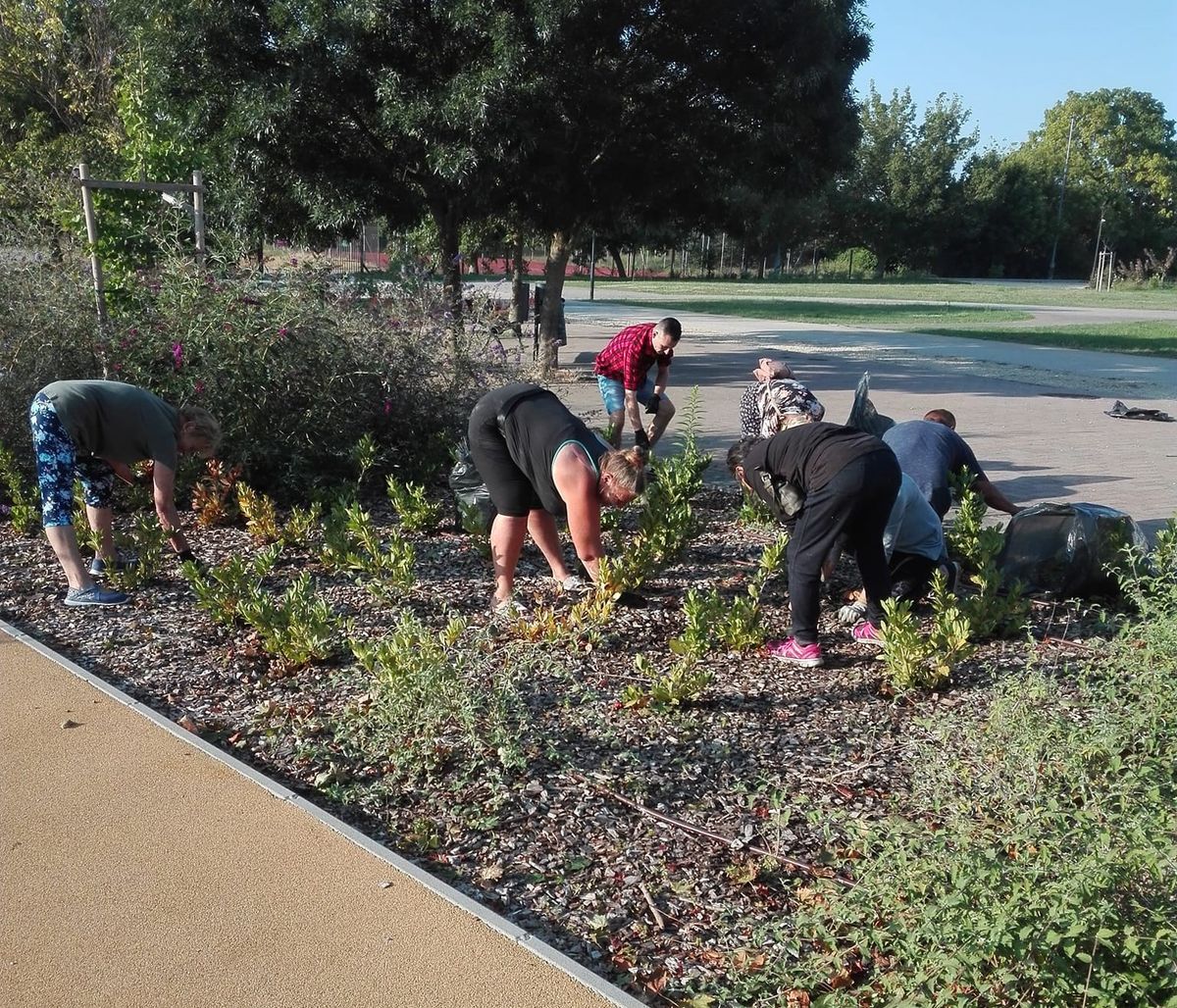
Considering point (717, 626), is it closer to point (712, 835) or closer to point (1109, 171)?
point (712, 835)

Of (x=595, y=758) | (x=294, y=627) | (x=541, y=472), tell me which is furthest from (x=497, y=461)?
(x=595, y=758)

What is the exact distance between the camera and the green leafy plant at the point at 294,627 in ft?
15.5

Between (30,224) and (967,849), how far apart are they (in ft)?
31.1

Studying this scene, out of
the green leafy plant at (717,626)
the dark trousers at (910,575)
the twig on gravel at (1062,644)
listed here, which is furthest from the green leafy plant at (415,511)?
the twig on gravel at (1062,644)

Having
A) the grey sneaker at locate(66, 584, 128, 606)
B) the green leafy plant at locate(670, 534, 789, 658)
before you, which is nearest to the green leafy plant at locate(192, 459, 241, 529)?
the grey sneaker at locate(66, 584, 128, 606)

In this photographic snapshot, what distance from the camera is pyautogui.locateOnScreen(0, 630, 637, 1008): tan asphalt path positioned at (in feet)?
9.41

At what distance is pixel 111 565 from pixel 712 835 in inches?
151

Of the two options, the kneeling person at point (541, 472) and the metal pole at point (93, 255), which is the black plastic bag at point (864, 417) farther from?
the metal pole at point (93, 255)

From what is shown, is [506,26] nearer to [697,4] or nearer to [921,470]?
[697,4]

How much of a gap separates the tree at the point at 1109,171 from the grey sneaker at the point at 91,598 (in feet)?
244

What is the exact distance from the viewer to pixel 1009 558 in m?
5.96

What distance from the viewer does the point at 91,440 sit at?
228 inches

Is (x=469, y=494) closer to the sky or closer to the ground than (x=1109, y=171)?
closer to the ground

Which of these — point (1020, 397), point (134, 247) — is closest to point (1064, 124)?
point (1020, 397)
